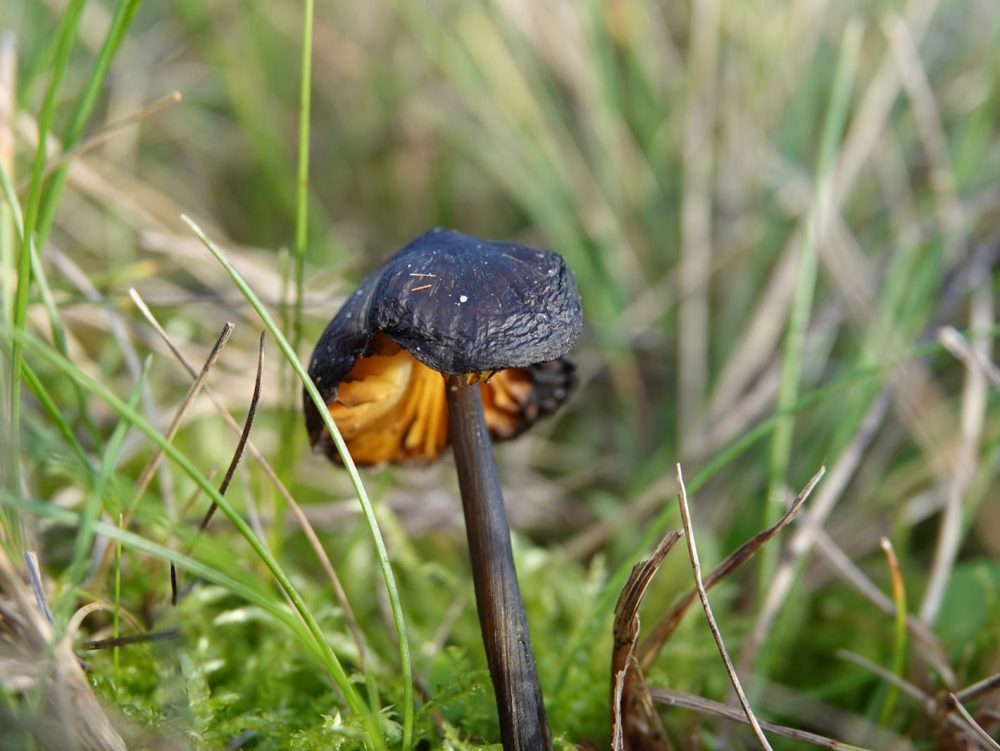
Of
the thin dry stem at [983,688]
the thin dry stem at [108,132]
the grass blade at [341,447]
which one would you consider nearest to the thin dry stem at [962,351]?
the thin dry stem at [983,688]

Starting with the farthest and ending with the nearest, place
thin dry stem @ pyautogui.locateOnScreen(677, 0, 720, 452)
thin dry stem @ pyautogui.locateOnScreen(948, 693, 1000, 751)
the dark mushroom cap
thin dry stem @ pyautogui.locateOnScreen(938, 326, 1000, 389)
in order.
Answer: thin dry stem @ pyautogui.locateOnScreen(677, 0, 720, 452) < thin dry stem @ pyautogui.locateOnScreen(938, 326, 1000, 389) < thin dry stem @ pyautogui.locateOnScreen(948, 693, 1000, 751) < the dark mushroom cap

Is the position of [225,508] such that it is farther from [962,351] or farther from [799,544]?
[962,351]

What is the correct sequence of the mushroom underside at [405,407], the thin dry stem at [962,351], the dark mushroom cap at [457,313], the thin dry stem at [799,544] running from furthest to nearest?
the thin dry stem at [799,544] < the thin dry stem at [962,351] < the mushroom underside at [405,407] < the dark mushroom cap at [457,313]

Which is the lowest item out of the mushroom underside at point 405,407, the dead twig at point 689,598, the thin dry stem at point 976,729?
the thin dry stem at point 976,729

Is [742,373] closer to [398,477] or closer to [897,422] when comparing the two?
[897,422]

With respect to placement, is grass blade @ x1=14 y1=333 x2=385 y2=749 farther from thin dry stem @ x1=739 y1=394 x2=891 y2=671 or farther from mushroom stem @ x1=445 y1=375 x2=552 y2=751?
thin dry stem @ x1=739 y1=394 x2=891 y2=671

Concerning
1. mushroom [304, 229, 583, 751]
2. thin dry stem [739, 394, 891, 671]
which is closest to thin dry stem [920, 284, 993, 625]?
thin dry stem [739, 394, 891, 671]

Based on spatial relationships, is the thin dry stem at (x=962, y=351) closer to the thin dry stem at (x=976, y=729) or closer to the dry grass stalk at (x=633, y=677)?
the thin dry stem at (x=976, y=729)

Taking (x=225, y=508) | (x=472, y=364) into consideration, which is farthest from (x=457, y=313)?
(x=225, y=508)
